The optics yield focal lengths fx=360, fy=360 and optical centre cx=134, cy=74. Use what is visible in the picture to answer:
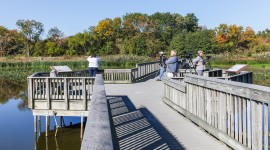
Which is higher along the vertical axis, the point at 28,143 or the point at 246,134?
the point at 246,134

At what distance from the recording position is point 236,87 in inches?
200

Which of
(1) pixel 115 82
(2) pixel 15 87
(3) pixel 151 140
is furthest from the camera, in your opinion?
(2) pixel 15 87

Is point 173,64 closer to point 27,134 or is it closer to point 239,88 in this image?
point 27,134

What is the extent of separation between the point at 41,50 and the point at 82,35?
34.6ft

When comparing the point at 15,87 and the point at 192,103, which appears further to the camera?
the point at 15,87

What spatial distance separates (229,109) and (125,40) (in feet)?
241

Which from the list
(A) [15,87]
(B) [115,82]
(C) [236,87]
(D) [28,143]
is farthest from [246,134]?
(A) [15,87]

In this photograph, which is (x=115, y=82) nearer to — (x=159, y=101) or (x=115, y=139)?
(x=159, y=101)

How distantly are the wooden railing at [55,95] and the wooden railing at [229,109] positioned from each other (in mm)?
5377

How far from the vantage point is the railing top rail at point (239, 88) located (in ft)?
13.9

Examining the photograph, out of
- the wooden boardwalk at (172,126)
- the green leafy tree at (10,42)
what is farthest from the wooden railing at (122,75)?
the green leafy tree at (10,42)

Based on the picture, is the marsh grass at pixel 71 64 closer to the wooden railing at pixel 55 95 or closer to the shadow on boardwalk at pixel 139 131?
the wooden railing at pixel 55 95

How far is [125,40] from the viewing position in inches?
3086

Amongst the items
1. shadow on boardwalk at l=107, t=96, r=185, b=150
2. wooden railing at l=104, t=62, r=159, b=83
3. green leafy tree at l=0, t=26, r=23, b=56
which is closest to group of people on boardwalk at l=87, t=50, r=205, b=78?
wooden railing at l=104, t=62, r=159, b=83
